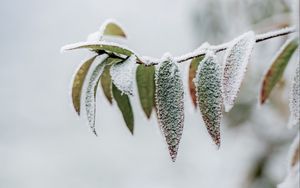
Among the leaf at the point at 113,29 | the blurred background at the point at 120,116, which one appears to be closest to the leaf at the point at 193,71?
the leaf at the point at 113,29

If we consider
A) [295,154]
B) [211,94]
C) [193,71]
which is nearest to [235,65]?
[211,94]

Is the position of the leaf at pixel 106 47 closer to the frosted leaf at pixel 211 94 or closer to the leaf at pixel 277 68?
the frosted leaf at pixel 211 94

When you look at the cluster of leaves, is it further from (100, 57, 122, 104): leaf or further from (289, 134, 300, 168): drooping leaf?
(289, 134, 300, 168): drooping leaf

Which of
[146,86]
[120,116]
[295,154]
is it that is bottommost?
[295,154]

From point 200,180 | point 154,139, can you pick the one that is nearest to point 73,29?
point 154,139

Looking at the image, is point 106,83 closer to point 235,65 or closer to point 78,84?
point 78,84

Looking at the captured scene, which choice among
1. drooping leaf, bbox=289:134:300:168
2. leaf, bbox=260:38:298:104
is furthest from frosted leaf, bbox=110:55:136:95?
drooping leaf, bbox=289:134:300:168

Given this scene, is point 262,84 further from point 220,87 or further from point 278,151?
point 278,151
